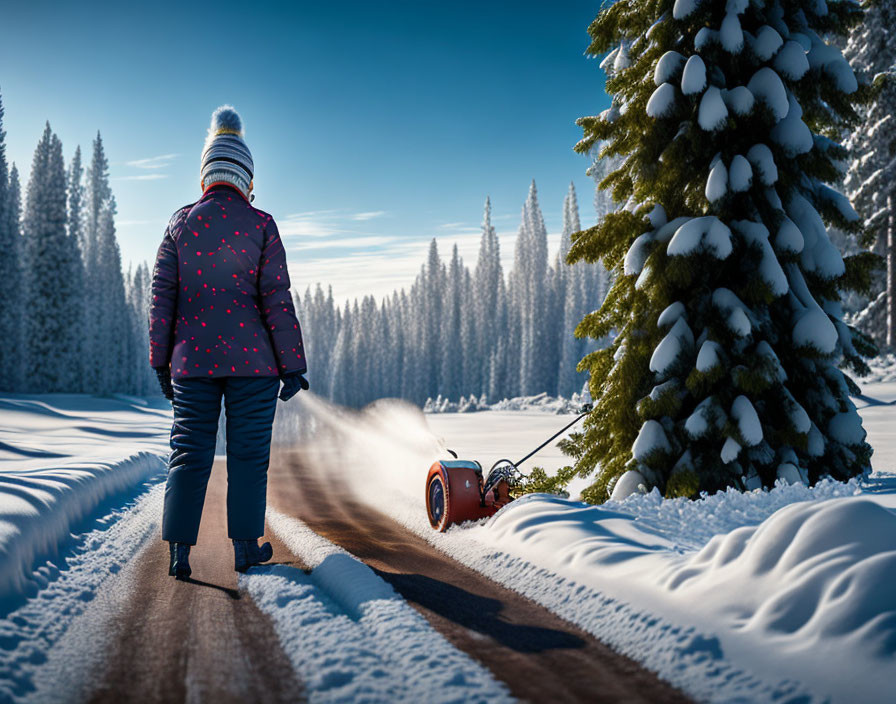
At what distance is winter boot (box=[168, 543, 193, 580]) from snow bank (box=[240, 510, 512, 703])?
16.2 inches

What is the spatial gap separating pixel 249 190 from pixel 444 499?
9.89 feet

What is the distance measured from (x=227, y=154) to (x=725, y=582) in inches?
165

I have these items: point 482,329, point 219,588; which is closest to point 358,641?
point 219,588

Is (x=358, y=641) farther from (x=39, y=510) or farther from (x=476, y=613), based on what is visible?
(x=39, y=510)

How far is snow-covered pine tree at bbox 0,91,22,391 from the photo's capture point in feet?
134

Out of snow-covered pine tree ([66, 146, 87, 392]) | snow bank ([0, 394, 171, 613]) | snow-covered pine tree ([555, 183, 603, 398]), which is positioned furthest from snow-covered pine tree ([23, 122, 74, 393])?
snow-covered pine tree ([555, 183, 603, 398])

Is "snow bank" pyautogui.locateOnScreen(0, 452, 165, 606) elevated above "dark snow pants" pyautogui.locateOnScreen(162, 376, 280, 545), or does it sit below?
below

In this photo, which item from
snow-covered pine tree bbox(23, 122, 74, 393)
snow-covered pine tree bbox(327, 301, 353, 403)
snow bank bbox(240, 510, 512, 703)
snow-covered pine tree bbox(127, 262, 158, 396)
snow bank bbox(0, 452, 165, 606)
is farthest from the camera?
snow-covered pine tree bbox(327, 301, 353, 403)

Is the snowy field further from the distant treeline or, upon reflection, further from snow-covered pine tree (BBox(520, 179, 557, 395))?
snow-covered pine tree (BBox(520, 179, 557, 395))

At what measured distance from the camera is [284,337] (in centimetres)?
416

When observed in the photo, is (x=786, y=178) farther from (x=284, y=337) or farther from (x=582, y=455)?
(x=284, y=337)

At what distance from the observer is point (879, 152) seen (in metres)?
20.0

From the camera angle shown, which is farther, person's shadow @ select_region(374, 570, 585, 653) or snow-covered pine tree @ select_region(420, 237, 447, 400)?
snow-covered pine tree @ select_region(420, 237, 447, 400)

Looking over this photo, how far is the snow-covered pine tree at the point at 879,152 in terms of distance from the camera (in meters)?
17.0
